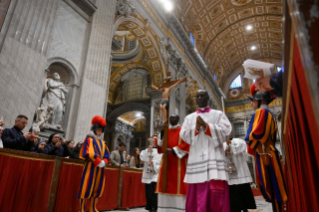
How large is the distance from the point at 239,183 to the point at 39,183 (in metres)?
3.12

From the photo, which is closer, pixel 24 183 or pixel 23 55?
pixel 24 183

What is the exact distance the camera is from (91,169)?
3.61m

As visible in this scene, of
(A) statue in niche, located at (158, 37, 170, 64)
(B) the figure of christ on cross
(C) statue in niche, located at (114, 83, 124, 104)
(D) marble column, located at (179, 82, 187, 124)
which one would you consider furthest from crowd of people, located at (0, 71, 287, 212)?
(C) statue in niche, located at (114, 83, 124, 104)

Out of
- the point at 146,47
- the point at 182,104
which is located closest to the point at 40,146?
the point at 146,47

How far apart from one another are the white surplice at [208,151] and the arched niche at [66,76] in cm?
386

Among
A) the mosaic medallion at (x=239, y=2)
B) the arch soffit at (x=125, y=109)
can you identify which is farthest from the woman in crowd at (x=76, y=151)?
the mosaic medallion at (x=239, y=2)

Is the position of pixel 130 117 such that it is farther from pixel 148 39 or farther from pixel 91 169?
pixel 91 169

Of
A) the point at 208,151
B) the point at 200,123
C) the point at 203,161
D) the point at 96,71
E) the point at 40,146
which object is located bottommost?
the point at 203,161

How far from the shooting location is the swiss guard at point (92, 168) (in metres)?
3.50

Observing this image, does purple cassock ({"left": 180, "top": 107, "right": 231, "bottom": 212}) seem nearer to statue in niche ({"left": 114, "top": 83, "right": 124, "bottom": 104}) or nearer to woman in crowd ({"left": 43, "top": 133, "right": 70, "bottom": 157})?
woman in crowd ({"left": 43, "top": 133, "right": 70, "bottom": 157})

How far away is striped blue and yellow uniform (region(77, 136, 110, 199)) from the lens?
350 centimetres

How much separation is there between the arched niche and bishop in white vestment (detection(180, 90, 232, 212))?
3865mm

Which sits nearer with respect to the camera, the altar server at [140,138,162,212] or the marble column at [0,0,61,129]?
the marble column at [0,0,61,129]

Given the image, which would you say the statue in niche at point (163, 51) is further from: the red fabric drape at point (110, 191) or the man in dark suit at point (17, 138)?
the man in dark suit at point (17, 138)
